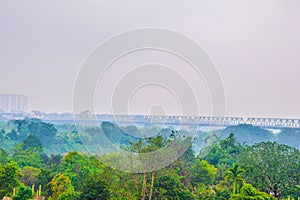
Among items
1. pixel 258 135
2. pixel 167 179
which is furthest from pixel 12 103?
pixel 167 179

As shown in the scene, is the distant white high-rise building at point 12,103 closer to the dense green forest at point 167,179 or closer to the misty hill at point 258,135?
the misty hill at point 258,135

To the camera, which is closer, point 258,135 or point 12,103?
point 258,135

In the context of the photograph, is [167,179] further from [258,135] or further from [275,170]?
[258,135]

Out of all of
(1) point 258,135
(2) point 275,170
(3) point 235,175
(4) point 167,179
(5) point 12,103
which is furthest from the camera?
(5) point 12,103

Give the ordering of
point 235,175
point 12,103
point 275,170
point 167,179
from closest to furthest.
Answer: point 235,175
point 167,179
point 275,170
point 12,103

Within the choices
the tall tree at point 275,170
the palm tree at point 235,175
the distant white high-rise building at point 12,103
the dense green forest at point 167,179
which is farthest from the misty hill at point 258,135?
the distant white high-rise building at point 12,103

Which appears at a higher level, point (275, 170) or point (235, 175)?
point (275, 170)

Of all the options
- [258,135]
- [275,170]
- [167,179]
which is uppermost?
[258,135]

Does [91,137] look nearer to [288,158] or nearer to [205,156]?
[205,156]

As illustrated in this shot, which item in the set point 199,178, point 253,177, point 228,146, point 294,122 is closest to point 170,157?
point 199,178
